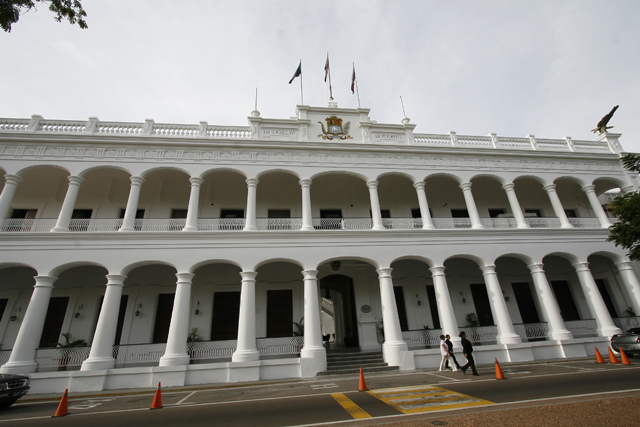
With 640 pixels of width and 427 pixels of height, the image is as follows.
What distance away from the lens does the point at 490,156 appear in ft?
53.1

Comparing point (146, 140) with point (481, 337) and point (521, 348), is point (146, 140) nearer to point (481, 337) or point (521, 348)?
point (481, 337)

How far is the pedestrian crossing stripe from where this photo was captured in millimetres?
6031

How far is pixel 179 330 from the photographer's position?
11.3 meters

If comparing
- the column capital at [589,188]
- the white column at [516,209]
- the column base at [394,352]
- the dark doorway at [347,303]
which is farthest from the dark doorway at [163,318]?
the column capital at [589,188]

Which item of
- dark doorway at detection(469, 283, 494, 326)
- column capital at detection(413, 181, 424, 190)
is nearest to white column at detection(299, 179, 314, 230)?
column capital at detection(413, 181, 424, 190)

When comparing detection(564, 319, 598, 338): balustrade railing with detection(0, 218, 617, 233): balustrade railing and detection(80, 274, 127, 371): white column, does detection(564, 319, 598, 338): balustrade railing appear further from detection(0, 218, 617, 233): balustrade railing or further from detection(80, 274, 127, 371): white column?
detection(80, 274, 127, 371): white column

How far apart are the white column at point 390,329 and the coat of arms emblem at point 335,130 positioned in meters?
7.07

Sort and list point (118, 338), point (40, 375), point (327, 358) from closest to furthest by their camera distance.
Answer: point (40, 375)
point (327, 358)
point (118, 338)

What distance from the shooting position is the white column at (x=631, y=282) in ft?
45.8

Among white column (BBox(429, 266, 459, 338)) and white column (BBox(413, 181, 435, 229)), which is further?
white column (BBox(413, 181, 435, 229))

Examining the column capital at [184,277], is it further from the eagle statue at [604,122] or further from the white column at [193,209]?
the eagle statue at [604,122]

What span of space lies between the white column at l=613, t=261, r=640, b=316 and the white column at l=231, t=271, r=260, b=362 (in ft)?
55.8

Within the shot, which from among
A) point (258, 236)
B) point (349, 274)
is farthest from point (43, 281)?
point (349, 274)

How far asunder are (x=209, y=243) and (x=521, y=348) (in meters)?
13.5
